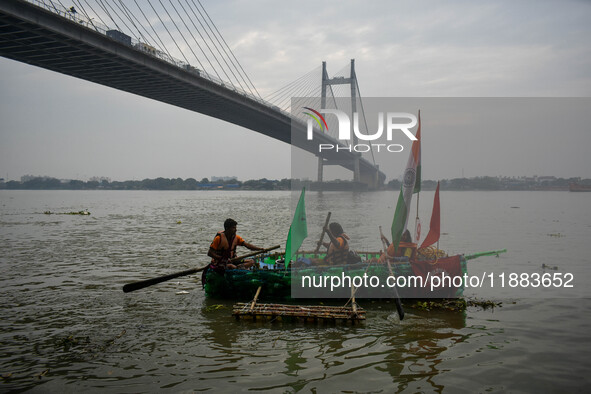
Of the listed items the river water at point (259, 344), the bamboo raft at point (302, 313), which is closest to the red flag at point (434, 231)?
the river water at point (259, 344)

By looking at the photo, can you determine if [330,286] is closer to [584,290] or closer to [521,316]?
[521,316]

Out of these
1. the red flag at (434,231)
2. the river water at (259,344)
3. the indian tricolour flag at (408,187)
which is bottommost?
the river water at (259,344)

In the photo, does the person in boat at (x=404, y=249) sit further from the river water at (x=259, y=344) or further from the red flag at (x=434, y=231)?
the river water at (x=259, y=344)

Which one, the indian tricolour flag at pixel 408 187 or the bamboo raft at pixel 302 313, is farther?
the indian tricolour flag at pixel 408 187

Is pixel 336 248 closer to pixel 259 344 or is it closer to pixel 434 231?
pixel 434 231

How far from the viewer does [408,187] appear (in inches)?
364

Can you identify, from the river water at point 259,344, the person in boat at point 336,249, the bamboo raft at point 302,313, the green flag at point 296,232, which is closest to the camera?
the river water at point 259,344

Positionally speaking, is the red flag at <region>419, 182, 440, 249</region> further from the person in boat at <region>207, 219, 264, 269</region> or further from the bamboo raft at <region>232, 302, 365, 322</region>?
the person in boat at <region>207, 219, 264, 269</region>

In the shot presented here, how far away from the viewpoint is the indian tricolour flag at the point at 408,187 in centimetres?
891

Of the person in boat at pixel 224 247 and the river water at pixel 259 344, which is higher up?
the person in boat at pixel 224 247

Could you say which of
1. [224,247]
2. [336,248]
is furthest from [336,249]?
[224,247]

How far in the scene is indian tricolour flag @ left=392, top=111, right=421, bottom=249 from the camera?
8914 mm

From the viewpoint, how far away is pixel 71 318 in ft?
23.7

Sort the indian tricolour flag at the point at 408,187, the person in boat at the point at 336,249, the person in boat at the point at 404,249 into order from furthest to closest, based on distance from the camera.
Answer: the person in boat at the point at 404,249 < the indian tricolour flag at the point at 408,187 < the person in boat at the point at 336,249
